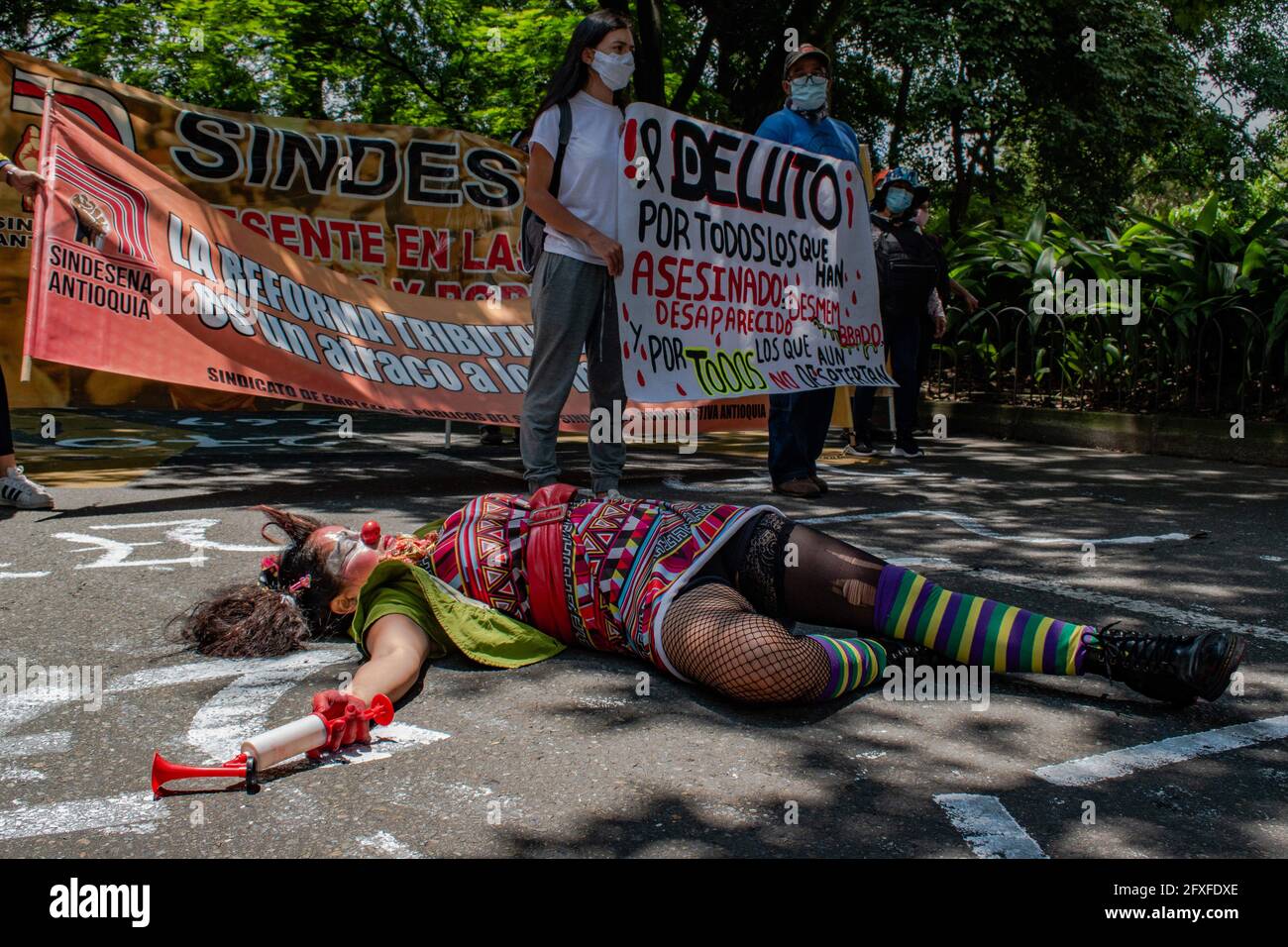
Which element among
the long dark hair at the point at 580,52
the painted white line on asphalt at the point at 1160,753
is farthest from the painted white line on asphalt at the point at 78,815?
the long dark hair at the point at 580,52

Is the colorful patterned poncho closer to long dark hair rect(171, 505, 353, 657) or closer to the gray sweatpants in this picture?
long dark hair rect(171, 505, 353, 657)

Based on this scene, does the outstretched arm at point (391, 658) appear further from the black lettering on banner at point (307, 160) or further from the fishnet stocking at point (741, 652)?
the black lettering on banner at point (307, 160)

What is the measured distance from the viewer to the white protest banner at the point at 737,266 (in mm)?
6355

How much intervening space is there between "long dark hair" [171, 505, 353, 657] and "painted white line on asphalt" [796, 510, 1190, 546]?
113 inches

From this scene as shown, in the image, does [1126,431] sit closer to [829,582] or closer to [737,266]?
[737,266]

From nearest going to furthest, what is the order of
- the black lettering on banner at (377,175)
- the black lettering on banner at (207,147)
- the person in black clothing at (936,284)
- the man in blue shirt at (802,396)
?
the man in blue shirt at (802,396) → the black lettering on banner at (207,147) → the black lettering on banner at (377,175) → the person in black clothing at (936,284)

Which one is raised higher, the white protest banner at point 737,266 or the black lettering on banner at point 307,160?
the black lettering on banner at point 307,160

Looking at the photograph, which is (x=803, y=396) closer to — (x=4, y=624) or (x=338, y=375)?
(x=338, y=375)

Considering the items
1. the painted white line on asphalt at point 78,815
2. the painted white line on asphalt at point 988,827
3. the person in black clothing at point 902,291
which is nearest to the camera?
the painted white line on asphalt at point 988,827

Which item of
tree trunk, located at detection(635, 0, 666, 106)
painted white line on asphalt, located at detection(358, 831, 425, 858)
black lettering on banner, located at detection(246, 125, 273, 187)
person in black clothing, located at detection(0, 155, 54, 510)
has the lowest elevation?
painted white line on asphalt, located at detection(358, 831, 425, 858)

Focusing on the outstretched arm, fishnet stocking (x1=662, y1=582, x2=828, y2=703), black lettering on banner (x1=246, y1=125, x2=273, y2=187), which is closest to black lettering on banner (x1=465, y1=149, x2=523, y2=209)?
black lettering on banner (x1=246, y1=125, x2=273, y2=187)

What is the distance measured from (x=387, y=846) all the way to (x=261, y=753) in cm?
41

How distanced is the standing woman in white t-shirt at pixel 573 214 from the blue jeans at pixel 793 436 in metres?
1.59

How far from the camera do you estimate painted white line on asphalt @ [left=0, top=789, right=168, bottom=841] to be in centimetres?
247
